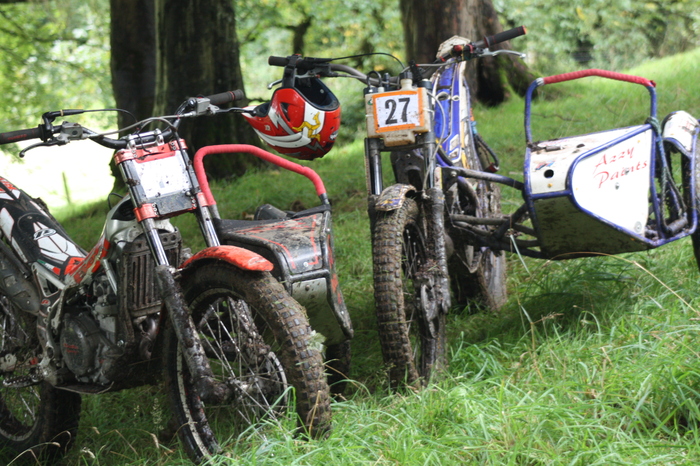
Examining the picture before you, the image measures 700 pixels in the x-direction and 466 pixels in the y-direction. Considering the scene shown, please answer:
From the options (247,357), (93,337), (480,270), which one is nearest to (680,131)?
(480,270)

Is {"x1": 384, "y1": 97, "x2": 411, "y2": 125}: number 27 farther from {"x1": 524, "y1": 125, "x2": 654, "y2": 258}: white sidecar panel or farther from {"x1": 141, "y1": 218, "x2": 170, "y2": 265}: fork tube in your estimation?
{"x1": 141, "y1": 218, "x2": 170, "y2": 265}: fork tube

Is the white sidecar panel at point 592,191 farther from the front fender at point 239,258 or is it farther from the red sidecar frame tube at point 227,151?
the front fender at point 239,258

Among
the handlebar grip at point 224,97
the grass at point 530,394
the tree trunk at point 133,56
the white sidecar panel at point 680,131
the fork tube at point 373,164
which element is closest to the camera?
the grass at point 530,394

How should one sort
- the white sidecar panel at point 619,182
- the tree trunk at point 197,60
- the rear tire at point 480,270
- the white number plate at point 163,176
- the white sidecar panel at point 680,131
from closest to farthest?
the white number plate at point 163,176 < the white sidecar panel at point 619,182 < the white sidecar panel at point 680,131 < the rear tire at point 480,270 < the tree trunk at point 197,60

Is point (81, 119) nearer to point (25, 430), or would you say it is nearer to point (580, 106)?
point (580, 106)

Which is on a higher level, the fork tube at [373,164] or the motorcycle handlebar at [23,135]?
the motorcycle handlebar at [23,135]

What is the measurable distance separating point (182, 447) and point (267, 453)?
0.50 m

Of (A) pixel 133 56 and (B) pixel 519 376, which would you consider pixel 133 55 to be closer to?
(A) pixel 133 56

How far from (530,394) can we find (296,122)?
51.7 inches

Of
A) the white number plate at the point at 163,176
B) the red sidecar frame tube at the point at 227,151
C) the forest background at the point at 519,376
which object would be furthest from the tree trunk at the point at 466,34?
the white number plate at the point at 163,176

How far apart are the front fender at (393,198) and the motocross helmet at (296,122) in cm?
30

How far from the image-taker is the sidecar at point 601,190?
296 centimetres

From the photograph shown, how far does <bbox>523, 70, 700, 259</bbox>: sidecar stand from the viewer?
2.96m

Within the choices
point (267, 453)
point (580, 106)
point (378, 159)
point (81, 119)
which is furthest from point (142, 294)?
point (81, 119)
